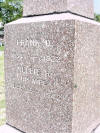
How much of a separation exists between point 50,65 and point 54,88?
1.02ft

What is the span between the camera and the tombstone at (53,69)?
8.04 ft

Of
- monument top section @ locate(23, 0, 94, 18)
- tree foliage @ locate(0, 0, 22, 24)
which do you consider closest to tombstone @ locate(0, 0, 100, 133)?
monument top section @ locate(23, 0, 94, 18)

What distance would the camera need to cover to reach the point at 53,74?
2.59m

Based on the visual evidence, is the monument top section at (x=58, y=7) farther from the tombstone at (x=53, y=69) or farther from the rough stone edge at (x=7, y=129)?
the rough stone edge at (x=7, y=129)

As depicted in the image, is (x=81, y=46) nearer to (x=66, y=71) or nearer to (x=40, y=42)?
(x=66, y=71)

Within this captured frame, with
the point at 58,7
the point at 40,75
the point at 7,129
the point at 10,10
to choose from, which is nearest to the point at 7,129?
the point at 7,129

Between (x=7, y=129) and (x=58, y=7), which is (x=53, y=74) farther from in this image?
(x=7, y=129)

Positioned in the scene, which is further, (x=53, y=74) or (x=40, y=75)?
(x=40, y=75)

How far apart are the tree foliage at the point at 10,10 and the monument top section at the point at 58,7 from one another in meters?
36.9

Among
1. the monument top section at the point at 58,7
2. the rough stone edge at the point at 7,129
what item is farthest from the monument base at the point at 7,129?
the monument top section at the point at 58,7

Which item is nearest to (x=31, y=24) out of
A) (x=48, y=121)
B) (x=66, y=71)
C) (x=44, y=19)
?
(x=44, y=19)

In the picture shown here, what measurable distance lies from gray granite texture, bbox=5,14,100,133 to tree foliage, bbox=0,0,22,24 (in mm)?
37049

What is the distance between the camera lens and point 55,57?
8.32 ft

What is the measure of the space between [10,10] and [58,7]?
38203 millimetres
